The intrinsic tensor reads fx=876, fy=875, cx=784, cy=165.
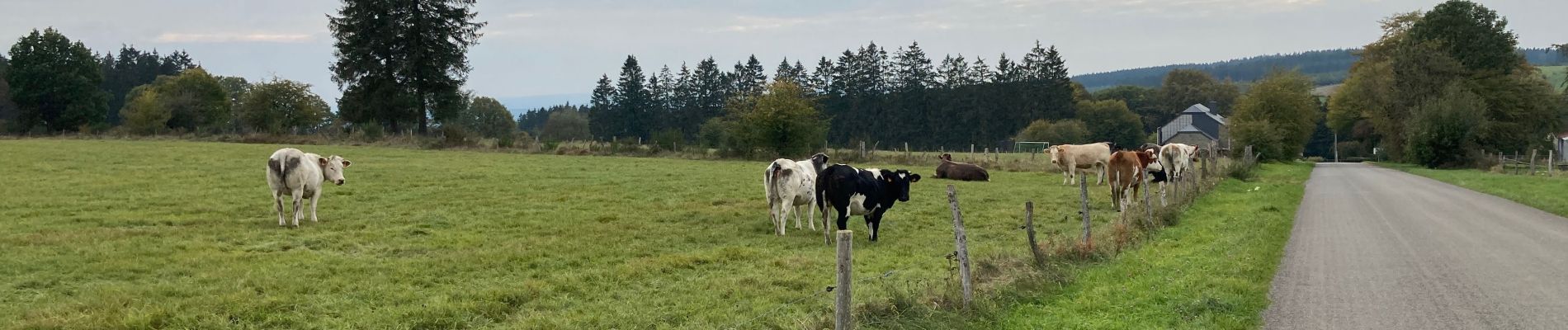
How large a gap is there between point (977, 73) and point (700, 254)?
92.6 m

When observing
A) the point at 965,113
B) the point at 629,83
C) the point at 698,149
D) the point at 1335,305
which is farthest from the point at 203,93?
the point at 1335,305

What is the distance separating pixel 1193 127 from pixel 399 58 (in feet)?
264

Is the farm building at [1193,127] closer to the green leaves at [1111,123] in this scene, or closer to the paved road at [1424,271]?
the green leaves at [1111,123]

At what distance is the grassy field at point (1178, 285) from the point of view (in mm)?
7312

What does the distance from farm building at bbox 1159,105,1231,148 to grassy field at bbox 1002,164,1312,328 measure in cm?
8030

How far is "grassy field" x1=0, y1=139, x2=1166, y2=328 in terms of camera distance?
755 cm

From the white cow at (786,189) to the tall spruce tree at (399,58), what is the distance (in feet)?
132

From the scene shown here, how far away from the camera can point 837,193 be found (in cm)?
1289

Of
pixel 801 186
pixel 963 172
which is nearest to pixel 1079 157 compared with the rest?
pixel 963 172

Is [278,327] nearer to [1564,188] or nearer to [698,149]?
[1564,188]

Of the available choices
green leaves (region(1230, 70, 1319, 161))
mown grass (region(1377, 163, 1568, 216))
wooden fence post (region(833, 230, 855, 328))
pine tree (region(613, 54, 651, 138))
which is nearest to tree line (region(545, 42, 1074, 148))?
pine tree (region(613, 54, 651, 138))

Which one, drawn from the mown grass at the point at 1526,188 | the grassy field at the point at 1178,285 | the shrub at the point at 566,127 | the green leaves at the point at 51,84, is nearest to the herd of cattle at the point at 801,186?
the grassy field at the point at 1178,285

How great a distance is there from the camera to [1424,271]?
Result: 9.72 meters

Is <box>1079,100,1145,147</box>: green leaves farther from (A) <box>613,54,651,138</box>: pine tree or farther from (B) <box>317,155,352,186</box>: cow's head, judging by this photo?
(B) <box>317,155,352,186</box>: cow's head
